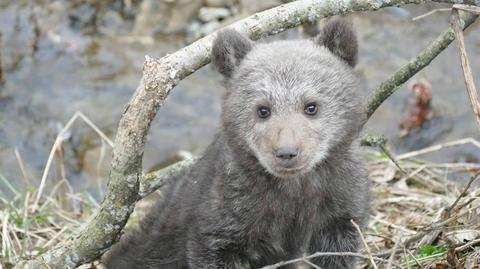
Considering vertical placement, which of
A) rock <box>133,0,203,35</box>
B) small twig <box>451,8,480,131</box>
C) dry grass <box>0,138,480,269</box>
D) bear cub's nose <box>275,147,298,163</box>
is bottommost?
dry grass <box>0,138,480,269</box>

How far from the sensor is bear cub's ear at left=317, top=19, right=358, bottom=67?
5.36m

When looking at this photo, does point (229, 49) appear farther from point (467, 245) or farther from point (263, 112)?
point (467, 245)

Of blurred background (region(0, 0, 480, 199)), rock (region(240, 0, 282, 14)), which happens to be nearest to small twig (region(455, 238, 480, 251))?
blurred background (region(0, 0, 480, 199))

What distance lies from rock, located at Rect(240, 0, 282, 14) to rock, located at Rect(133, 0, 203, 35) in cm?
72

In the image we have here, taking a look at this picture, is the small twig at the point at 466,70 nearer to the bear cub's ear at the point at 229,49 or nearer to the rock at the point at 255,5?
the bear cub's ear at the point at 229,49

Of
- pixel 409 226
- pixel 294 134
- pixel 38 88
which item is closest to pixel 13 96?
pixel 38 88

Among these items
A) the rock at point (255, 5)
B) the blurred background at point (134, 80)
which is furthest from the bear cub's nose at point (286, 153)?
the rock at point (255, 5)

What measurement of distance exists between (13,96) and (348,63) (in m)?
6.95

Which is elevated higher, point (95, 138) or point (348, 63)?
point (348, 63)

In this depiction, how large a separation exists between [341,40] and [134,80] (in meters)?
6.63

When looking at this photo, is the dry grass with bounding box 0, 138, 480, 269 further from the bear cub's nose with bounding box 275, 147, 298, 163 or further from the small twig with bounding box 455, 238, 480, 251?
the bear cub's nose with bounding box 275, 147, 298, 163

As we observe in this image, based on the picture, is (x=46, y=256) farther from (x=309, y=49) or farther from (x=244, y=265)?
(x=309, y=49)

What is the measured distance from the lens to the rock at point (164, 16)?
497 inches

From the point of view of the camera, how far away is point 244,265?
5.38 metres
